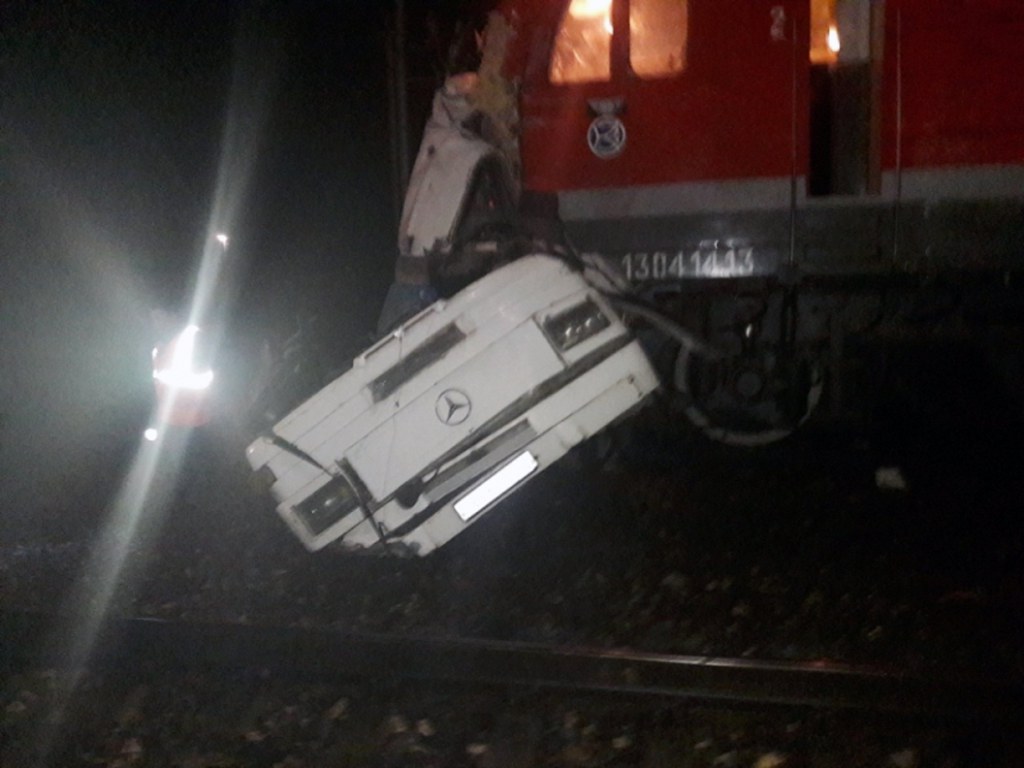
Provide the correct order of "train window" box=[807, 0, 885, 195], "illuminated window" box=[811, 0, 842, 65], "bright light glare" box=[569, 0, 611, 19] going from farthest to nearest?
"illuminated window" box=[811, 0, 842, 65] < "bright light glare" box=[569, 0, 611, 19] < "train window" box=[807, 0, 885, 195]

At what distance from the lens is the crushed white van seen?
3.94m

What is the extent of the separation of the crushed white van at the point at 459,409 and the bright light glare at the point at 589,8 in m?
1.60

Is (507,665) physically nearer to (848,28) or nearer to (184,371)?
(184,371)

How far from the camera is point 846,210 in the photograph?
481 centimetres

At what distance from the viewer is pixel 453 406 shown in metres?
3.97

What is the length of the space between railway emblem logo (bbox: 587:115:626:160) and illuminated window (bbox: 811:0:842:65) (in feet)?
3.63

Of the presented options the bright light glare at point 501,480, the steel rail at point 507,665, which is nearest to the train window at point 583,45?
the bright light glare at point 501,480

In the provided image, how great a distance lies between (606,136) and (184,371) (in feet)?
7.69

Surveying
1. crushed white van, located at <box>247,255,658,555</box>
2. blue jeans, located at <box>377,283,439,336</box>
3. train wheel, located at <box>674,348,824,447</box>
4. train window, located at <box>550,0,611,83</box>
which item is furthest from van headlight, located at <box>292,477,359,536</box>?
train window, located at <box>550,0,611,83</box>

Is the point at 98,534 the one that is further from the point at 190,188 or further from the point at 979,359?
the point at 979,359

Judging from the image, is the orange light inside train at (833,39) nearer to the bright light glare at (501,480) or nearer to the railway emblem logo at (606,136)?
the railway emblem logo at (606,136)

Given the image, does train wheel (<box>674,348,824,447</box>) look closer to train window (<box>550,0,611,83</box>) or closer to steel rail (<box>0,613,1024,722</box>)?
train window (<box>550,0,611,83</box>)

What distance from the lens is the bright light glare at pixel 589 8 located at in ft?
16.1

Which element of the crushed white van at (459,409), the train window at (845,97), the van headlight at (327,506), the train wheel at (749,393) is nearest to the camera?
the crushed white van at (459,409)
